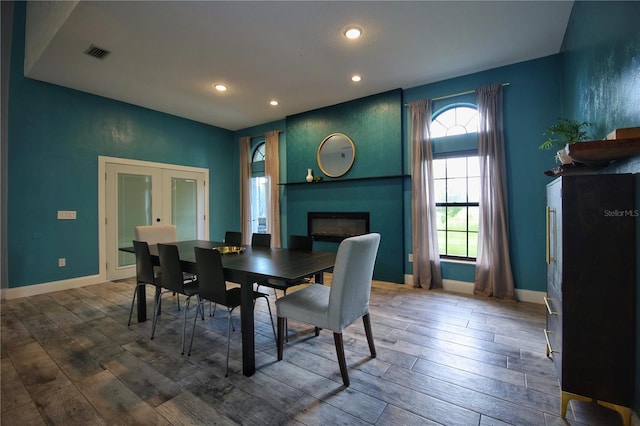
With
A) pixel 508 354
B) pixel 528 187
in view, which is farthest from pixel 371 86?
pixel 508 354

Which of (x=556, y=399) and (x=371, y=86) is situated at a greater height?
(x=371, y=86)

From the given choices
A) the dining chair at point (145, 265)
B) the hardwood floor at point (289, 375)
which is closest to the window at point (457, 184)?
the hardwood floor at point (289, 375)

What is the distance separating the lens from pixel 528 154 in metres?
3.31

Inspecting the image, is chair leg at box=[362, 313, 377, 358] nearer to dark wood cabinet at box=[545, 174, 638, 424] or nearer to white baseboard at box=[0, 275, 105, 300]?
dark wood cabinet at box=[545, 174, 638, 424]

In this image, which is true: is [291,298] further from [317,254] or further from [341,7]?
[341,7]

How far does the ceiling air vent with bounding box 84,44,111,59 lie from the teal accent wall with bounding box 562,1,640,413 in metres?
4.28

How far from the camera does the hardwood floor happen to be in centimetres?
153

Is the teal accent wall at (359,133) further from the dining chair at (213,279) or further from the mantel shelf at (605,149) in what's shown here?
the dining chair at (213,279)

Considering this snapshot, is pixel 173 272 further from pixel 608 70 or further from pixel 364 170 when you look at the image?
pixel 608 70

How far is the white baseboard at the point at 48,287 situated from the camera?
3506 millimetres

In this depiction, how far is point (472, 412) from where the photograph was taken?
1.53m

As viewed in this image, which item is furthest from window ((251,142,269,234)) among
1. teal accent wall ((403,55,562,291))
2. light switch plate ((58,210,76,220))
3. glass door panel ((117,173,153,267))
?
teal accent wall ((403,55,562,291))

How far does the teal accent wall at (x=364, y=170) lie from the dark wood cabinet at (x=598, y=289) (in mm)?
2619

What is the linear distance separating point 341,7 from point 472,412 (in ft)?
9.95
